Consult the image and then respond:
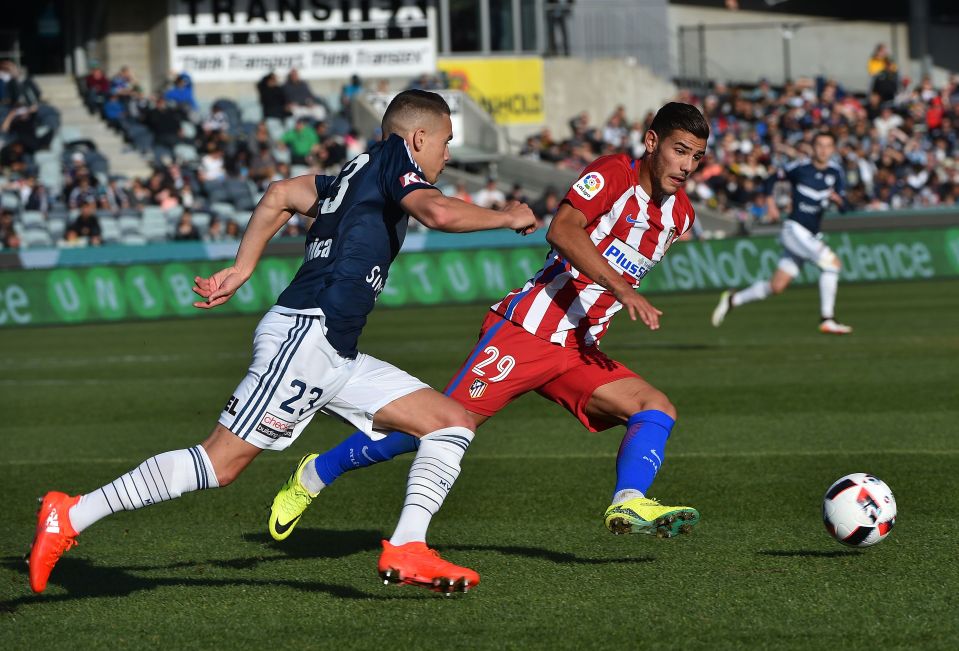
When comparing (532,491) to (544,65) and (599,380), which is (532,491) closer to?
(599,380)

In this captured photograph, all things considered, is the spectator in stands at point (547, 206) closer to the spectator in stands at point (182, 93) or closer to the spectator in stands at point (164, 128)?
the spectator in stands at point (164, 128)

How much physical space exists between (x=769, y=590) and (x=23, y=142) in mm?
25609

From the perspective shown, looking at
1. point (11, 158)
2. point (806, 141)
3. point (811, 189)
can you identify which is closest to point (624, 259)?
point (811, 189)

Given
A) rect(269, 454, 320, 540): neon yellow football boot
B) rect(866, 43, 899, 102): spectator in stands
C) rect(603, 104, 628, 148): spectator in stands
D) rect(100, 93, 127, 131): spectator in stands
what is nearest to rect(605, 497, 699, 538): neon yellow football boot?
rect(269, 454, 320, 540): neon yellow football boot

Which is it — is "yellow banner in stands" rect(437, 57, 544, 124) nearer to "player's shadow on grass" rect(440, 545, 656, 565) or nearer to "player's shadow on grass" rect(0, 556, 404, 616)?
"player's shadow on grass" rect(440, 545, 656, 565)

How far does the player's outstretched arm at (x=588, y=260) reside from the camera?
596cm

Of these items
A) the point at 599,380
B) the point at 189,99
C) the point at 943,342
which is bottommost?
the point at 943,342

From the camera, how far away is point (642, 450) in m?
6.47

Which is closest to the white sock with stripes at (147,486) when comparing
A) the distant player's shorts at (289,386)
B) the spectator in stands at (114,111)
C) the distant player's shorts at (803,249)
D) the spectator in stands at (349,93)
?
the distant player's shorts at (289,386)

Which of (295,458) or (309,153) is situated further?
(309,153)

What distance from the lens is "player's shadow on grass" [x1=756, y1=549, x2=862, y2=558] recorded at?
21.2 feet

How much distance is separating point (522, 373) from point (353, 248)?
1271mm

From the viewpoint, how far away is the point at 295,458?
10.3 metres

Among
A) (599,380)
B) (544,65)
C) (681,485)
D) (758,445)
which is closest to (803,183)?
(758,445)
